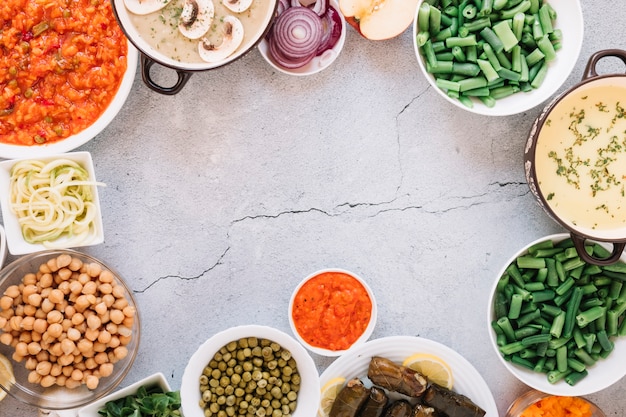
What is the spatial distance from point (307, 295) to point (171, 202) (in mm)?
741

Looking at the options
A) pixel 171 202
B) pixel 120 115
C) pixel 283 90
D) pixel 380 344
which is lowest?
pixel 380 344

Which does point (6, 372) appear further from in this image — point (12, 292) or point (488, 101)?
point (488, 101)

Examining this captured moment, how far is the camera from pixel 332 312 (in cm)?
290

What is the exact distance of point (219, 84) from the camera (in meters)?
3.01

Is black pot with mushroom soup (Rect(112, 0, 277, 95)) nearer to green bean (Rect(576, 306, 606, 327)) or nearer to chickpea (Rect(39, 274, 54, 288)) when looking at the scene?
chickpea (Rect(39, 274, 54, 288))

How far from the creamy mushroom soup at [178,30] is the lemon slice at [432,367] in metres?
1.50

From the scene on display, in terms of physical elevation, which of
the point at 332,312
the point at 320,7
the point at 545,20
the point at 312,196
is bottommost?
the point at 332,312

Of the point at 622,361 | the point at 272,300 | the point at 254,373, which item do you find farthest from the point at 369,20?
the point at 622,361

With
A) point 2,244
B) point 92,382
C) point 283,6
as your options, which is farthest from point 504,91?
point 2,244

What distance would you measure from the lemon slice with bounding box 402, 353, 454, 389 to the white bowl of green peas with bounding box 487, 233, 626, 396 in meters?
0.24

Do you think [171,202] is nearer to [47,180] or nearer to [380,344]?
[47,180]

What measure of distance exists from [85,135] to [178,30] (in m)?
0.58

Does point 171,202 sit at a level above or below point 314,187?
above

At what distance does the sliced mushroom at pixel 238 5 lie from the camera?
266 centimetres
